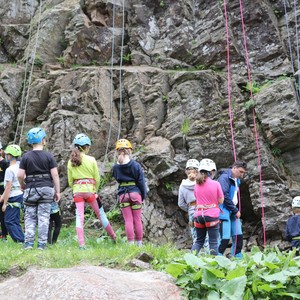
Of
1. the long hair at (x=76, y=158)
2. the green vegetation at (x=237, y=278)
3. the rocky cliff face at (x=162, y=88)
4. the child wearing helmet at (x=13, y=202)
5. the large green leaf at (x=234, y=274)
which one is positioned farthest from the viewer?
the rocky cliff face at (x=162, y=88)

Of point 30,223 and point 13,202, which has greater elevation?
point 13,202

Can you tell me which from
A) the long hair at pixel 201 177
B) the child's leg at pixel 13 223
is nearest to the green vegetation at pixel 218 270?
the long hair at pixel 201 177

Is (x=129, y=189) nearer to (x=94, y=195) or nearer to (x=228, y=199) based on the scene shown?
(x=94, y=195)

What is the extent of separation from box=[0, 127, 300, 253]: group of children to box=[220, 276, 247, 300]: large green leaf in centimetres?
240

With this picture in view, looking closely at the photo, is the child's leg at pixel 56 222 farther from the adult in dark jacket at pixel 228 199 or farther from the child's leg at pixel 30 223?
the adult in dark jacket at pixel 228 199

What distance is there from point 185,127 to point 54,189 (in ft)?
19.5

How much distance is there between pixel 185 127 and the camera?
12.6 meters

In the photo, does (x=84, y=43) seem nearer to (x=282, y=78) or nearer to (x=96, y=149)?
(x=96, y=149)

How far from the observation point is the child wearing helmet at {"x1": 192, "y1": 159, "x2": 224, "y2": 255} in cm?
720

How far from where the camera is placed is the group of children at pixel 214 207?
724cm

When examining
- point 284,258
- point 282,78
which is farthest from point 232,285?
point 282,78

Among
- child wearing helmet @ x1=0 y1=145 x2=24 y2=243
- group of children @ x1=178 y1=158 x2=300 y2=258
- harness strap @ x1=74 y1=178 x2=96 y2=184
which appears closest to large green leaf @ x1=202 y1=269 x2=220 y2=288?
group of children @ x1=178 y1=158 x2=300 y2=258

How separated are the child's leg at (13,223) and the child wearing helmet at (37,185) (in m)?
1.18

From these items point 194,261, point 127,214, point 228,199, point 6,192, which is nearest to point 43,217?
point 6,192
